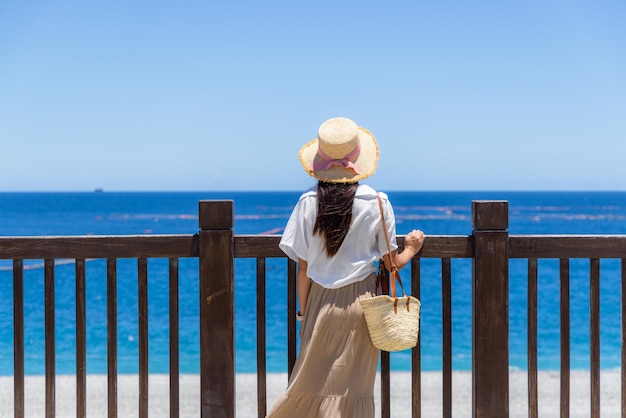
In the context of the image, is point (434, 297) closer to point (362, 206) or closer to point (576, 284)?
point (576, 284)

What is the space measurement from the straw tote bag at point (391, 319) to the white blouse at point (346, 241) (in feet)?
0.13

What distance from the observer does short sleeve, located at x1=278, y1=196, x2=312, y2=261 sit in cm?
270

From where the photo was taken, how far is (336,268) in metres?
2.70

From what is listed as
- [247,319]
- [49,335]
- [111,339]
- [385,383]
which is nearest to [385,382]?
[385,383]

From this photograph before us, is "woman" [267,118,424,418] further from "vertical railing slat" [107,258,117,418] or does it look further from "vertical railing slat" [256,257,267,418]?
"vertical railing slat" [107,258,117,418]

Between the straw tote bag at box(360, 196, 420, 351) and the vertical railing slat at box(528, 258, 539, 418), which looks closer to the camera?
the straw tote bag at box(360, 196, 420, 351)

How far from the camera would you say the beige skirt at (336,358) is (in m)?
2.73

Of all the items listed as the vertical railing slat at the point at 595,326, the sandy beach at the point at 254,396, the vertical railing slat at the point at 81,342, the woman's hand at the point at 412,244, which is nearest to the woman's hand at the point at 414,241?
the woman's hand at the point at 412,244

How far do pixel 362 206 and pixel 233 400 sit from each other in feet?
3.94

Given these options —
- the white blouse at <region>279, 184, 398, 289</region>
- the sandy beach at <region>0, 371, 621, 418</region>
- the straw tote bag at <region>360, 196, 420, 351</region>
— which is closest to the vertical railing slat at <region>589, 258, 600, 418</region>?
the straw tote bag at <region>360, 196, 420, 351</region>

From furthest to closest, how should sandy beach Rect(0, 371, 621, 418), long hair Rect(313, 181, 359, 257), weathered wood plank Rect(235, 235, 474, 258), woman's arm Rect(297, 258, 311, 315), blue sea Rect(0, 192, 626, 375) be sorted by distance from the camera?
blue sea Rect(0, 192, 626, 375) → sandy beach Rect(0, 371, 621, 418) → weathered wood plank Rect(235, 235, 474, 258) → woman's arm Rect(297, 258, 311, 315) → long hair Rect(313, 181, 359, 257)

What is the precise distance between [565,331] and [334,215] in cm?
140

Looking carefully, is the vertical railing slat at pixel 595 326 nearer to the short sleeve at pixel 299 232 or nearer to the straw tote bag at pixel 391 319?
the straw tote bag at pixel 391 319

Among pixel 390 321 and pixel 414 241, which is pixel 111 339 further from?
pixel 414 241
